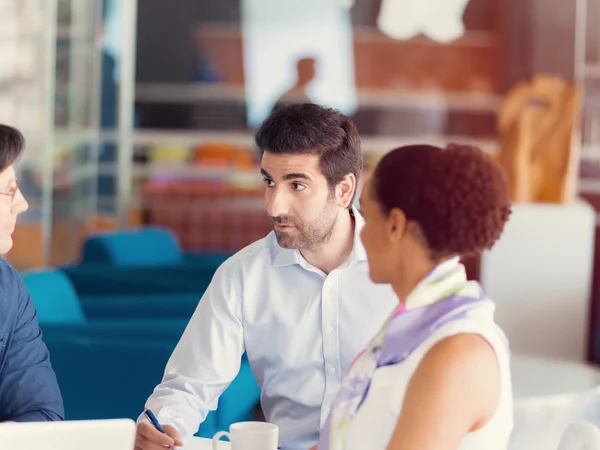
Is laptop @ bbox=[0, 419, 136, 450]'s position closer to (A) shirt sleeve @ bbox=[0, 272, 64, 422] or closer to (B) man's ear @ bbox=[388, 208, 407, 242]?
(B) man's ear @ bbox=[388, 208, 407, 242]

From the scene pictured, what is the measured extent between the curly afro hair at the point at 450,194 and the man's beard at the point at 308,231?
2.51ft

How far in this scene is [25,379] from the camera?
200 cm

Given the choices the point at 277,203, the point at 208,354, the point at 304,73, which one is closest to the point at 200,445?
the point at 208,354

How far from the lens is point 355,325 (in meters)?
2.21

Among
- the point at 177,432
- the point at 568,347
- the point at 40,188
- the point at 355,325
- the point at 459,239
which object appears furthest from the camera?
the point at 568,347

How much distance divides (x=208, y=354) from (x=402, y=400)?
0.87 metres

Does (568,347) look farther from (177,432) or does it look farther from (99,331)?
(177,432)

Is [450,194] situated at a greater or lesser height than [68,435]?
greater

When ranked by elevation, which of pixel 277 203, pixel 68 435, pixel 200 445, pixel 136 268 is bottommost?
pixel 136 268

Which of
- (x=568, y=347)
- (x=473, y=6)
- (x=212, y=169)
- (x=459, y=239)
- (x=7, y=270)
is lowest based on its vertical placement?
(x=568, y=347)

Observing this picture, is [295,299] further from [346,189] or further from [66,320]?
[66,320]

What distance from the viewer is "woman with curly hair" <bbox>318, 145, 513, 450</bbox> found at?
4.30ft

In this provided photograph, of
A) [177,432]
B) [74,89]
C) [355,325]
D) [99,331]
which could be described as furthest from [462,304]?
[74,89]

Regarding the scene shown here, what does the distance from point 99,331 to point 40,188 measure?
2.00m
